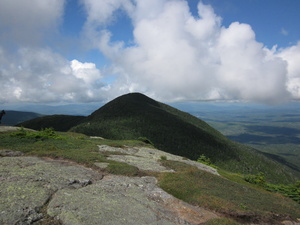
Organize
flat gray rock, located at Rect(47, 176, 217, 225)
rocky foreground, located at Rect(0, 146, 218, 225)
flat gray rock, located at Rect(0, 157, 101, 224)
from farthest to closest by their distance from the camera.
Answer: flat gray rock, located at Rect(47, 176, 217, 225), rocky foreground, located at Rect(0, 146, 218, 225), flat gray rock, located at Rect(0, 157, 101, 224)

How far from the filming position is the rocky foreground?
428 inches

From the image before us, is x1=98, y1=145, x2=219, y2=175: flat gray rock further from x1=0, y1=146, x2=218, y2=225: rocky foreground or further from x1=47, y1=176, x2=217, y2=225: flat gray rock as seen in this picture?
x1=47, y1=176, x2=217, y2=225: flat gray rock

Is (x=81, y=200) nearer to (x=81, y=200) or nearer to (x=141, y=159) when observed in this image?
(x=81, y=200)

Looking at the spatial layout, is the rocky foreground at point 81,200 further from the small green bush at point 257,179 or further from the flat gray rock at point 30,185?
the small green bush at point 257,179

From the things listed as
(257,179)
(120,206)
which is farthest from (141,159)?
(257,179)

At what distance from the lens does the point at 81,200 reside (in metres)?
13.2

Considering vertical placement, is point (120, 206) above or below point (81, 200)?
below

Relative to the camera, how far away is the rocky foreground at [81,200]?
1086 centimetres

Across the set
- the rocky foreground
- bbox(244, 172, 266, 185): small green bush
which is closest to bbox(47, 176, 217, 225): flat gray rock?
the rocky foreground

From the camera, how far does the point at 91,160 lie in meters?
23.8

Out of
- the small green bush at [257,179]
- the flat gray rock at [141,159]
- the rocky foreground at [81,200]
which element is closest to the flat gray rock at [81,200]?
the rocky foreground at [81,200]

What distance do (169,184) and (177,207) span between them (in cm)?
381

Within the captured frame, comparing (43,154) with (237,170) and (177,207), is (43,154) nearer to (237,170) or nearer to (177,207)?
(177,207)

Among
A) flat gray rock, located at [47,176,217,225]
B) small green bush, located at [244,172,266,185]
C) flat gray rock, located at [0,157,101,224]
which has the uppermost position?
flat gray rock, located at [0,157,101,224]
